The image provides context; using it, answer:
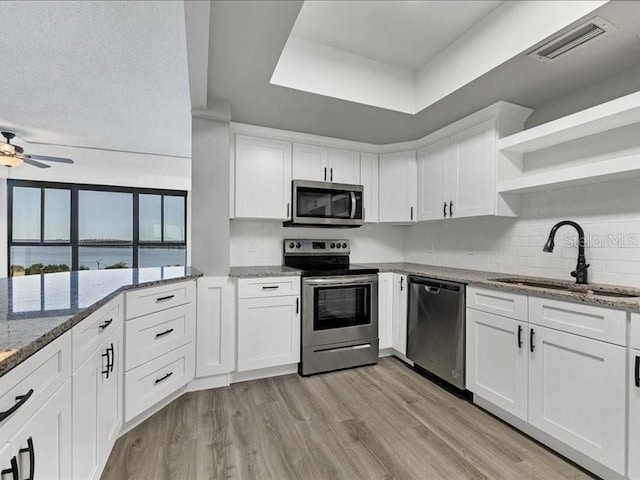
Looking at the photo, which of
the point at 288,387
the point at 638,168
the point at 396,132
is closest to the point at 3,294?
the point at 288,387

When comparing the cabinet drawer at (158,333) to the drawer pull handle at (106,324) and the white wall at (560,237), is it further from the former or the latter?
the white wall at (560,237)

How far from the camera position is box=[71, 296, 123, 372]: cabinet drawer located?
1.16 meters

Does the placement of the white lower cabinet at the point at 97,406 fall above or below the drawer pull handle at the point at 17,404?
below

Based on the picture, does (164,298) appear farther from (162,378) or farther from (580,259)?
(580,259)

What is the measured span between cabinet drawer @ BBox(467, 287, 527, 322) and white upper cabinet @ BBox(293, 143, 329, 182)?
177cm

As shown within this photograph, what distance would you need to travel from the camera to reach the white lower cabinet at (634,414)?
4.53ft

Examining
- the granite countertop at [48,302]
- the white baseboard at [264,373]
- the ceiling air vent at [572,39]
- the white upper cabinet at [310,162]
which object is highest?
the ceiling air vent at [572,39]

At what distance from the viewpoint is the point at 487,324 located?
2121mm

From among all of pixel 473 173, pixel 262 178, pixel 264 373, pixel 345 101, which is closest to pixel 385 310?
pixel 264 373

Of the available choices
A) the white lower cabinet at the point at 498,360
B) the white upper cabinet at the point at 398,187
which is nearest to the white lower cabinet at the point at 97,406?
the white lower cabinet at the point at 498,360

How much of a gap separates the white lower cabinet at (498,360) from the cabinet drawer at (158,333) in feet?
6.83

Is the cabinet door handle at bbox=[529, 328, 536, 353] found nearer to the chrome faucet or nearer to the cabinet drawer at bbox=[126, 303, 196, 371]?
the chrome faucet

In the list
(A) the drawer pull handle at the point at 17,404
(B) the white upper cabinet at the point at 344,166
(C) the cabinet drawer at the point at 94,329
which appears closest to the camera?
(A) the drawer pull handle at the point at 17,404

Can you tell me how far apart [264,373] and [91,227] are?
4980mm
